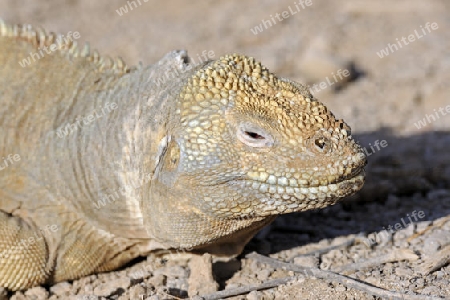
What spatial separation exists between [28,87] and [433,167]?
4.59 meters

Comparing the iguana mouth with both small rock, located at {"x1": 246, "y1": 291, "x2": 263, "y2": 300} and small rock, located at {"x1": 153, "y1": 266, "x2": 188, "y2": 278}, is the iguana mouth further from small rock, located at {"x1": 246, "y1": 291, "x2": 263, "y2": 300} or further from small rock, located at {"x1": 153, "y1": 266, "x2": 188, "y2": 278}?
small rock, located at {"x1": 153, "y1": 266, "x2": 188, "y2": 278}

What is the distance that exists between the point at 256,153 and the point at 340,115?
5.38 metres

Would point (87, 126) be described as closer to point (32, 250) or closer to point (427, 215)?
point (32, 250)

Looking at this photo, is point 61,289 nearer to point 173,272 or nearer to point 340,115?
point 173,272

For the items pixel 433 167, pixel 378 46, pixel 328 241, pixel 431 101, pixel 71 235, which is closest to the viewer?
pixel 71 235

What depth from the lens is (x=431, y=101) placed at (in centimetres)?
1041

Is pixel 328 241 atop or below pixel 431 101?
below

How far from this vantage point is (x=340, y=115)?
1029 cm

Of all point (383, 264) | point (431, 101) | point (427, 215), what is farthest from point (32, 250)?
point (431, 101)

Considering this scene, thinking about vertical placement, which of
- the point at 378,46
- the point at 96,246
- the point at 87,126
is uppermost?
the point at 378,46

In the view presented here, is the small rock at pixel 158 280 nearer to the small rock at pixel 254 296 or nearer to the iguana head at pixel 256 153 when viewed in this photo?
the small rock at pixel 254 296

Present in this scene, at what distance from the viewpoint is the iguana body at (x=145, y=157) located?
202 inches

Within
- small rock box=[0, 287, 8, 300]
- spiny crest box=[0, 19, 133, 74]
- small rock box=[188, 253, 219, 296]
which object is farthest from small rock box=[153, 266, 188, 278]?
spiny crest box=[0, 19, 133, 74]

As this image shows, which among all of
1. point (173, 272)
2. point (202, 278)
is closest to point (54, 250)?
point (173, 272)
